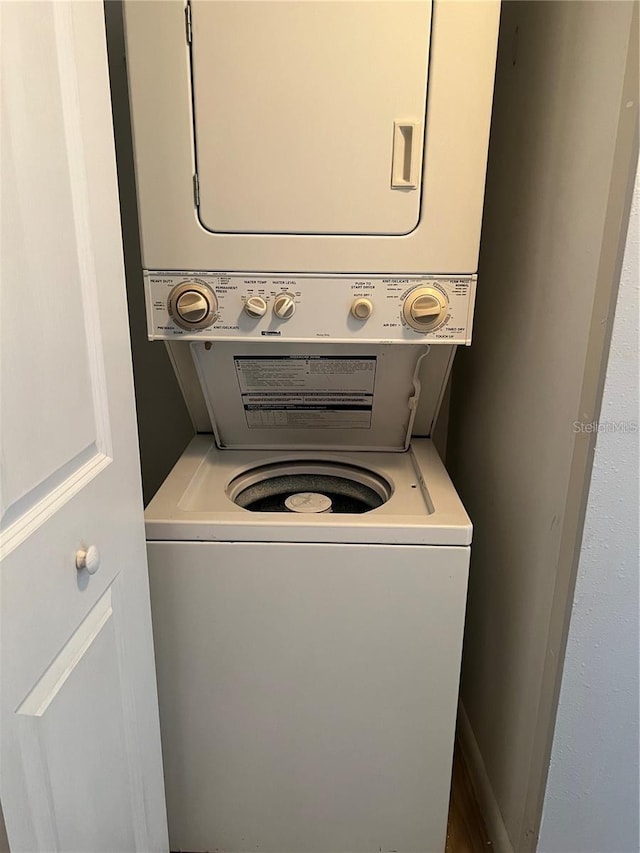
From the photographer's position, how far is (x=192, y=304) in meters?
1.26

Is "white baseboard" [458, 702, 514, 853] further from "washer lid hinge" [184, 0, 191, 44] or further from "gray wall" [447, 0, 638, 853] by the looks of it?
"washer lid hinge" [184, 0, 191, 44]

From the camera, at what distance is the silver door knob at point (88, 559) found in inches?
33.7

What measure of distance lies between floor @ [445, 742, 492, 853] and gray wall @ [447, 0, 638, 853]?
8 centimetres

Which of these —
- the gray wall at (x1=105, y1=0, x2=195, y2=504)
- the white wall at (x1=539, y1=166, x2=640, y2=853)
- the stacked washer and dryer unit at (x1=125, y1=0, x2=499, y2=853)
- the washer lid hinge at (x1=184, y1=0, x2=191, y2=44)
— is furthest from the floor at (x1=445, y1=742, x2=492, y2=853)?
the washer lid hinge at (x1=184, y1=0, x2=191, y2=44)

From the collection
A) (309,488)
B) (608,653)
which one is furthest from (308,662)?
(608,653)

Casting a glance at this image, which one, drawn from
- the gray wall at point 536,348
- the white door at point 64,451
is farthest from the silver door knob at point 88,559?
the gray wall at point 536,348

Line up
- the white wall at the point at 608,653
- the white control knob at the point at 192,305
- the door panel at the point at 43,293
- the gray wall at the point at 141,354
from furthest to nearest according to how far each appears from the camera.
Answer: the gray wall at the point at 141,354
the white control knob at the point at 192,305
the white wall at the point at 608,653
the door panel at the point at 43,293

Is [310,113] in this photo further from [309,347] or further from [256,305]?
[309,347]

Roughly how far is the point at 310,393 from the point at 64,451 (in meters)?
0.82

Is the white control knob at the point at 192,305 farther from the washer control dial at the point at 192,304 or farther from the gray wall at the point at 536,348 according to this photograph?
the gray wall at the point at 536,348

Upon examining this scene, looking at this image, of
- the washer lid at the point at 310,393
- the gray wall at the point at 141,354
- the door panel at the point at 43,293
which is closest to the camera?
the door panel at the point at 43,293

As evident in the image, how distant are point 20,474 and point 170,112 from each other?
2.64ft

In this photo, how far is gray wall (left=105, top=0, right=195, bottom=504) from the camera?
170 centimetres

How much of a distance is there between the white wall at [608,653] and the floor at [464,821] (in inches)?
13.4
